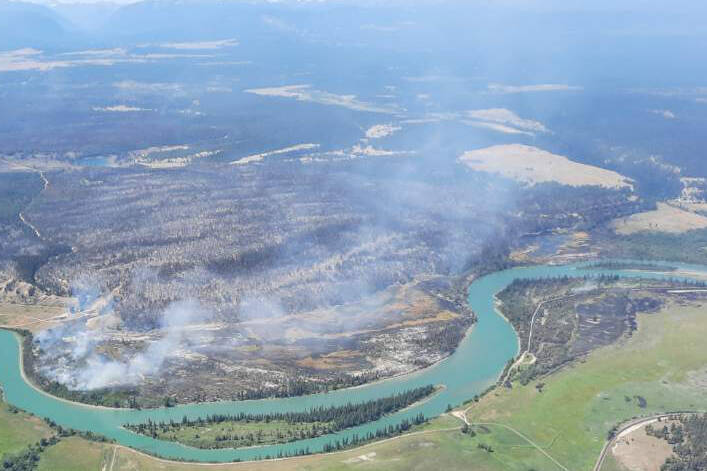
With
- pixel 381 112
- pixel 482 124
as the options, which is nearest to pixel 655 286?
pixel 482 124

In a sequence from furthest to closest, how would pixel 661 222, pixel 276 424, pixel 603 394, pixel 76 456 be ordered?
pixel 661 222 < pixel 603 394 < pixel 276 424 < pixel 76 456

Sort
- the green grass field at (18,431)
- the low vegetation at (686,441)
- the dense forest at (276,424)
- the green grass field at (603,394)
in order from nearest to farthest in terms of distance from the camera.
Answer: the low vegetation at (686,441), the green grass field at (18,431), the dense forest at (276,424), the green grass field at (603,394)

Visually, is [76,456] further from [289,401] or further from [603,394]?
[603,394]

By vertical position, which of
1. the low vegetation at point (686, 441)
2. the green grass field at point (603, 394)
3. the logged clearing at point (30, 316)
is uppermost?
the logged clearing at point (30, 316)

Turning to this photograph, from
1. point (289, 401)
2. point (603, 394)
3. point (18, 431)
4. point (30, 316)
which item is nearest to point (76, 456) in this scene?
point (18, 431)

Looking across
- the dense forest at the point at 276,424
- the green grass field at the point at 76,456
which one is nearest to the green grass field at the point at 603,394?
the dense forest at the point at 276,424

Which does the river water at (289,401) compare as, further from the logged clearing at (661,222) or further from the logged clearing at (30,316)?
the logged clearing at (661,222)

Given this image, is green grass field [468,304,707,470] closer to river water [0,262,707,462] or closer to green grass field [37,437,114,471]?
river water [0,262,707,462]
